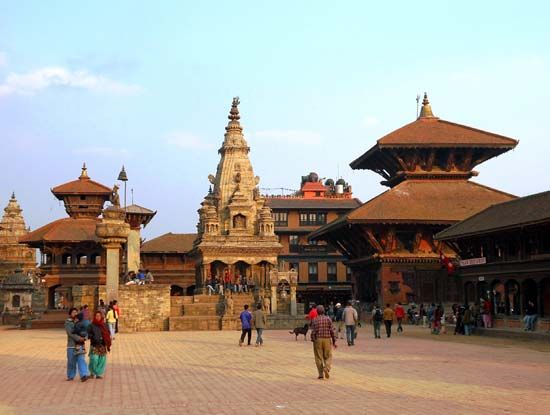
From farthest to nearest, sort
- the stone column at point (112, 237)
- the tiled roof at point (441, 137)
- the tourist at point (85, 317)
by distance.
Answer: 1. the tiled roof at point (441, 137)
2. the stone column at point (112, 237)
3. the tourist at point (85, 317)

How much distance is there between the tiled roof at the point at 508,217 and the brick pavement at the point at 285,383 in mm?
7249

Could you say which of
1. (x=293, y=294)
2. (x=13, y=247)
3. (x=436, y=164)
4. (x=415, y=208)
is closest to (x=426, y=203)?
(x=415, y=208)

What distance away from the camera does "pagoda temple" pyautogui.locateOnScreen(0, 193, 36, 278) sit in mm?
87875

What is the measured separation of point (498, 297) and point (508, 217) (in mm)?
9477

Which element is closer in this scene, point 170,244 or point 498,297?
point 498,297

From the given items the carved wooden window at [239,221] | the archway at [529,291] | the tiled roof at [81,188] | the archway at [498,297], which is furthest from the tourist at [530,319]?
the tiled roof at [81,188]

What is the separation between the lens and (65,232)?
66.4m

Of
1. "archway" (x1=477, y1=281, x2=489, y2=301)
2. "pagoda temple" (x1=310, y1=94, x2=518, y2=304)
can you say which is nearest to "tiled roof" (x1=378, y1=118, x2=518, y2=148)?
"pagoda temple" (x1=310, y1=94, x2=518, y2=304)

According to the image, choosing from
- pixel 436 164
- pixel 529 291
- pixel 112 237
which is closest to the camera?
pixel 529 291

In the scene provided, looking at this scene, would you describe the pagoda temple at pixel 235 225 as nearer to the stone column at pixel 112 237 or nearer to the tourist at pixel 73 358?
the stone column at pixel 112 237

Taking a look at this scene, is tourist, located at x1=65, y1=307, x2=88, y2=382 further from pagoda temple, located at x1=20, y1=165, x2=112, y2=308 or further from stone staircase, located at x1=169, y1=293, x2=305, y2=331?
pagoda temple, located at x1=20, y1=165, x2=112, y2=308

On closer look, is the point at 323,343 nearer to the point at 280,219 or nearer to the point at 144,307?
the point at 144,307

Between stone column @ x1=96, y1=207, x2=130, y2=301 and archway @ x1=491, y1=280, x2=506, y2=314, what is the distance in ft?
60.5

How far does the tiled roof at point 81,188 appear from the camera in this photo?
233ft
